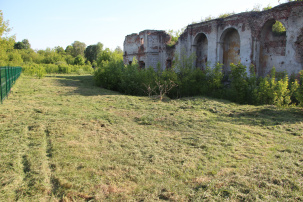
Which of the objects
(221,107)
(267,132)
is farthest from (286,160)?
(221,107)

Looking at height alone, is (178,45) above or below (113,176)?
above

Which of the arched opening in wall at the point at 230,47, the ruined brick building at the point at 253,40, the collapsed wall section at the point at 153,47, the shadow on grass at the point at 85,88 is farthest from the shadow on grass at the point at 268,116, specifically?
the collapsed wall section at the point at 153,47

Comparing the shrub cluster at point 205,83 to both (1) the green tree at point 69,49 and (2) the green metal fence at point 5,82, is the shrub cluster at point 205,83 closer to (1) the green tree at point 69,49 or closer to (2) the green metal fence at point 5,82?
(2) the green metal fence at point 5,82

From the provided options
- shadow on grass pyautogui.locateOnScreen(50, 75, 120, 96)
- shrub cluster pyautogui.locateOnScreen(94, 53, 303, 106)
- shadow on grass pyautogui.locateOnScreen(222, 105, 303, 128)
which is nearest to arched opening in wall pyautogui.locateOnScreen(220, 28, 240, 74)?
shrub cluster pyautogui.locateOnScreen(94, 53, 303, 106)

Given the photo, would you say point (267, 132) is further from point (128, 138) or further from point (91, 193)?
point (91, 193)

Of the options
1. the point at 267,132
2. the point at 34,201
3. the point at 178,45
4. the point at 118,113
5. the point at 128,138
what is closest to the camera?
the point at 34,201

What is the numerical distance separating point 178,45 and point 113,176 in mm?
16864

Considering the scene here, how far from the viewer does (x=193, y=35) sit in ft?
59.1

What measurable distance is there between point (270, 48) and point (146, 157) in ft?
40.5

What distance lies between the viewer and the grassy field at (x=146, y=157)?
11.0 feet

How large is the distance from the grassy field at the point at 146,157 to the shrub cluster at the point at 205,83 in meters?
3.15

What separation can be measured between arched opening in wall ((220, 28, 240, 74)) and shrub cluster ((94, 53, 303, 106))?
54.9 inches

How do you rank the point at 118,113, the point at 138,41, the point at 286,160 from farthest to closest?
1. the point at 138,41
2. the point at 118,113
3. the point at 286,160

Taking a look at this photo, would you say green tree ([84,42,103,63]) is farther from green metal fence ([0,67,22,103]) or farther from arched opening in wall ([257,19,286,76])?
arched opening in wall ([257,19,286,76])
